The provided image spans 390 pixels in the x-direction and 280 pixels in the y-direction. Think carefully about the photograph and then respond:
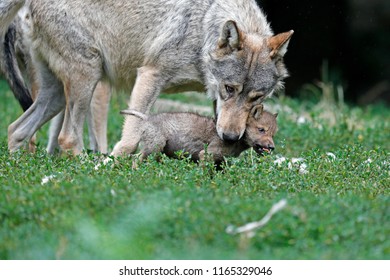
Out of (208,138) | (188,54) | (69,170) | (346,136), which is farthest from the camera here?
(346,136)

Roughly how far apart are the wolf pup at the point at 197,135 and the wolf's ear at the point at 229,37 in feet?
2.27

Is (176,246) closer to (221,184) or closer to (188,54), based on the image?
(221,184)

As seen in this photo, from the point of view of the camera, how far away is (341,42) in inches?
696

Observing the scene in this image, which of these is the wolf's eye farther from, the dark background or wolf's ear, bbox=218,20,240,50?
the dark background

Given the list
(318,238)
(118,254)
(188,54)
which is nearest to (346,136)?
(188,54)

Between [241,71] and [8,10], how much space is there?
250cm

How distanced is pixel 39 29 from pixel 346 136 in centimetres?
437

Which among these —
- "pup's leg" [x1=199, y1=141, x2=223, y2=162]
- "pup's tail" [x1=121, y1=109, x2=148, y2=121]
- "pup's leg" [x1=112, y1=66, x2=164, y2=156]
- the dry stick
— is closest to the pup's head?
"pup's leg" [x1=199, y1=141, x2=223, y2=162]

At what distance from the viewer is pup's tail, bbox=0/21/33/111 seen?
880cm

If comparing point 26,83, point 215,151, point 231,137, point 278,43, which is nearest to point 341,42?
point 26,83

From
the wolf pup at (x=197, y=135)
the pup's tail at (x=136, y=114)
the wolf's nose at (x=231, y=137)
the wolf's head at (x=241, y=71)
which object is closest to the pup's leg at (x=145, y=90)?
the pup's tail at (x=136, y=114)

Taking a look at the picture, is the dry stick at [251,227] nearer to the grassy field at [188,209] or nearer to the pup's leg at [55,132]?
the grassy field at [188,209]

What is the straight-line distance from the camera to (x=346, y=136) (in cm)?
1045

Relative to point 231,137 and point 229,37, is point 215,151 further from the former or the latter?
point 229,37
